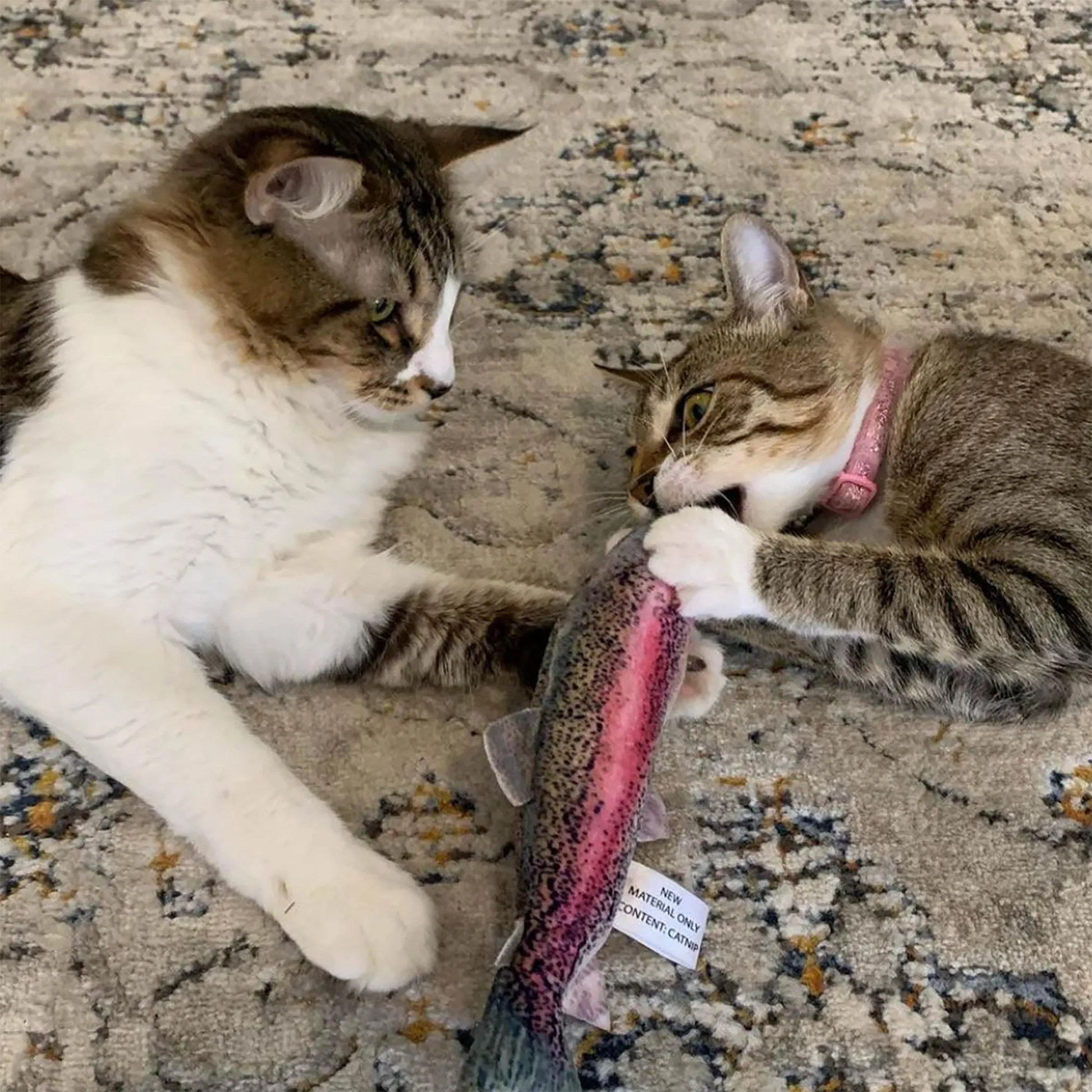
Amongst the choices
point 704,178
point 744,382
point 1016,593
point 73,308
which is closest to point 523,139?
point 704,178

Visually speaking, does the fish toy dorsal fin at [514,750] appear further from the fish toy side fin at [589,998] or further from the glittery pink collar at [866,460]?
the glittery pink collar at [866,460]

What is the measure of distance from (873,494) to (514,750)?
1.88 ft

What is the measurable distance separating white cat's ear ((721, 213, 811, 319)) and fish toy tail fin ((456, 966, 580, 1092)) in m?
0.86

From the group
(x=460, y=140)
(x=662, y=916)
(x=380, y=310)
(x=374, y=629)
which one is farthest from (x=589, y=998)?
(x=460, y=140)

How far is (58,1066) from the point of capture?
36.2 inches

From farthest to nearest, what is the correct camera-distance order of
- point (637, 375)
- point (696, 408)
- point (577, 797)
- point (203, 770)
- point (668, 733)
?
point (637, 375), point (696, 408), point (668, 733), point (203, 770), point (577, 797)

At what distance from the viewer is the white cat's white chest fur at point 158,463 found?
1080 millimetres

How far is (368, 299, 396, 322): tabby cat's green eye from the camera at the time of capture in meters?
1.20

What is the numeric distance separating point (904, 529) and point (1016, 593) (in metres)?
0.17

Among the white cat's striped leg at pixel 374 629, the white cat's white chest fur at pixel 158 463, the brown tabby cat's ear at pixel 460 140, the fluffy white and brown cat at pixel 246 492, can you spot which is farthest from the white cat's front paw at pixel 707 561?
the brown tabby cat's ear at pixel 460 140

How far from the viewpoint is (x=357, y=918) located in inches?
37.4

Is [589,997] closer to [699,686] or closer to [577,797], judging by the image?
[577,797]

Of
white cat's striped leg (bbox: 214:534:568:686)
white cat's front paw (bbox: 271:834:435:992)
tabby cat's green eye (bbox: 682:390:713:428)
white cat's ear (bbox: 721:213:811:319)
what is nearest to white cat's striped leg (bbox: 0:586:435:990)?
white cat's front paw (bbox: 271:834:435:992)

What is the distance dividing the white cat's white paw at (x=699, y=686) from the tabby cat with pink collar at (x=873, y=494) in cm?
7
